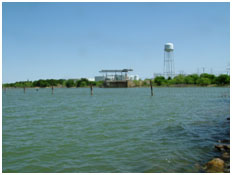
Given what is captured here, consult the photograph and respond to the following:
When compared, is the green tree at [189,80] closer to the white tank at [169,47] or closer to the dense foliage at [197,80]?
the dense foliage at [197,80]

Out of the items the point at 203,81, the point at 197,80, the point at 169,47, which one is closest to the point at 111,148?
the point at 203,81

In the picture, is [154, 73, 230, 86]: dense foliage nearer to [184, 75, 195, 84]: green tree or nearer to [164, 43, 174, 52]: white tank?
[184, 75, 195, 84]: green tree

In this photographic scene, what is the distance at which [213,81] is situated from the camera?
11738cm

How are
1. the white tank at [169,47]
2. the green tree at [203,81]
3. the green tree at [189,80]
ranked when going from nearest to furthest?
the green tree at [203,81]
the green tree at [189,80]
the white tank at [169,47]

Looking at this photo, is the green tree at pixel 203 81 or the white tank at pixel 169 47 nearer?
the green tree at pixel 203 81

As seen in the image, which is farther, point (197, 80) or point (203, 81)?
point (197, 80)

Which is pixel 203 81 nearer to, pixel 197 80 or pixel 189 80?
pixel 197 80

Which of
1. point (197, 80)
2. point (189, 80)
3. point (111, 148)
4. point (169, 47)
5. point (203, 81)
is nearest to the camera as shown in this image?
point (111, 148)

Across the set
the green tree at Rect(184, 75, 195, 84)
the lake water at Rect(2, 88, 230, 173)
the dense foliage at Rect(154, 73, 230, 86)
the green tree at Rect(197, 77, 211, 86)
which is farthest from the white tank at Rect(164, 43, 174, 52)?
the lake water at Rect(2, 88, 230, 173)

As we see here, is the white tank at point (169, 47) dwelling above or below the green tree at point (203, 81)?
above

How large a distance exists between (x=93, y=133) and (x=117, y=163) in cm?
477

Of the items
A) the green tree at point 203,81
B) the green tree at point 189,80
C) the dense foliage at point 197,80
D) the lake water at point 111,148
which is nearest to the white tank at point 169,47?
the dense foliage at point 197,80

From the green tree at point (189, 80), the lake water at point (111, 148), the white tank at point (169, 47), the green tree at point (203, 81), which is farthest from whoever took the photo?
the white tank at point (169, 47)

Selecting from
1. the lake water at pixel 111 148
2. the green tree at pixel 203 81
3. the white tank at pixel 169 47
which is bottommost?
the lake water at pixel 111 148
